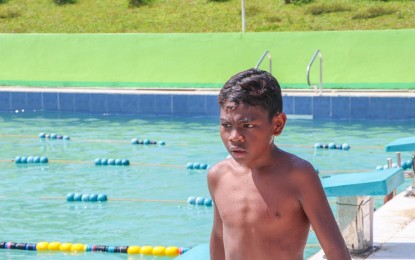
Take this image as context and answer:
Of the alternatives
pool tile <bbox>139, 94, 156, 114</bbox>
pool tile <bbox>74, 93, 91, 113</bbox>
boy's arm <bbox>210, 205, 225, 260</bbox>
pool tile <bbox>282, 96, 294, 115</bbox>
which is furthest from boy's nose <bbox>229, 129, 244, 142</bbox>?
pool tile <bbox>74, 93, 91, 113</bbox>

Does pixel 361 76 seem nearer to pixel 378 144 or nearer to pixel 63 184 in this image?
pixel 378 144

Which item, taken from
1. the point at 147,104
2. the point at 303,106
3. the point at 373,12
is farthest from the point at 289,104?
the point at 373,12

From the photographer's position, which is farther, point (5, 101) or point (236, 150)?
point (5, 101)

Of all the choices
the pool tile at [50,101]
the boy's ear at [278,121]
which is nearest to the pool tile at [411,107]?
the pool tile at [50,101]

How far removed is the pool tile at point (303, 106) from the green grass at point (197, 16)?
9054 millimetres

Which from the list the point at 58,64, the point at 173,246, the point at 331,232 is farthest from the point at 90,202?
the point at 58,64

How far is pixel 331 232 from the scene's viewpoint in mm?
2637

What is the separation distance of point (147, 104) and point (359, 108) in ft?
12.0

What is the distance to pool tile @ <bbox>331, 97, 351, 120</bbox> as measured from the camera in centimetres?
1484

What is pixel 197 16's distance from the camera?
26172 mm

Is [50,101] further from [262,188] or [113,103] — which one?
[262,188]

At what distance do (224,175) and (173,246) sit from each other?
4.58m

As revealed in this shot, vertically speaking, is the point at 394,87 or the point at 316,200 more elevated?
the point at 316,200

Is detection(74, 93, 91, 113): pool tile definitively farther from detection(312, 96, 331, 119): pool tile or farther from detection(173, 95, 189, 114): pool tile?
detection(312, 96, 331, 119): pool tile
